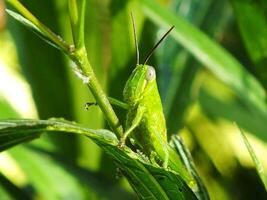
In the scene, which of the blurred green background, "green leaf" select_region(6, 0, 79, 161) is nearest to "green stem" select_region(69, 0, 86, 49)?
the blurred green background

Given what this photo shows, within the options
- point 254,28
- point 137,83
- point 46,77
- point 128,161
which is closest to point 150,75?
point 137,83

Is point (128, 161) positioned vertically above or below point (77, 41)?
below

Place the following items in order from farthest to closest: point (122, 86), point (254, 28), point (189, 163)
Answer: point (122, 86) < point (254, 28) < point (189, 163)

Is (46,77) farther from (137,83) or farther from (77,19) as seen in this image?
(77,19)

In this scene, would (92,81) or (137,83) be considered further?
(137,83)

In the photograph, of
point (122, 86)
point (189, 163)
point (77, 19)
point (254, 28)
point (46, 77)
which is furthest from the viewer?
point (46, 77)

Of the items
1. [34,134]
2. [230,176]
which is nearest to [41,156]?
[230,176]

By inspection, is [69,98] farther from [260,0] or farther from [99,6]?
[260,0]
